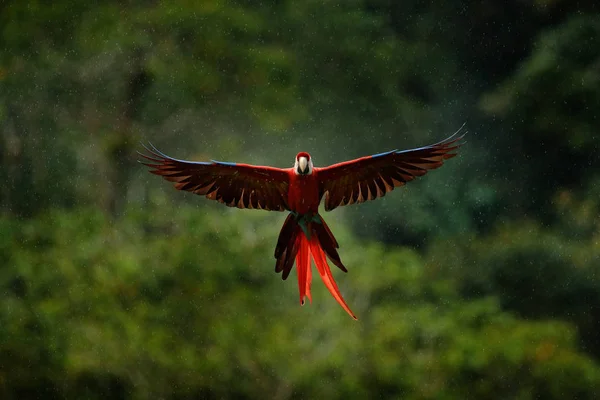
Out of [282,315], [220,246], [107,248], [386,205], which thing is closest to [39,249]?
[107,248]

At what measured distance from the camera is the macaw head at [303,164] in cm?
182

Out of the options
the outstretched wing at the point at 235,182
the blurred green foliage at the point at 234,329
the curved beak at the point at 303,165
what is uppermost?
the curved beak at the point at 303,165

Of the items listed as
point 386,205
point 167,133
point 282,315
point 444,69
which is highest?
point 444,69

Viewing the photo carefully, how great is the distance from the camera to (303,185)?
1.92 metres

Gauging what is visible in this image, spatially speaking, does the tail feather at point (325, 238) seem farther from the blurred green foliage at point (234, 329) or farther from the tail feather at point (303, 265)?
the blurred green foliage at point (234, 329)

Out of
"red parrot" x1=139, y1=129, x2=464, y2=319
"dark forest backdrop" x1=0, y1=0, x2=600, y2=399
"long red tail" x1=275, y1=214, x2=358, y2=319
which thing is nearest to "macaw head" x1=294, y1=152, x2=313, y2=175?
"red parrot" x1=139, y1=129, x2=464, y2=319

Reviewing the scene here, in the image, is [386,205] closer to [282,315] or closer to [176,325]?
[282,315]

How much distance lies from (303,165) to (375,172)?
240 mm

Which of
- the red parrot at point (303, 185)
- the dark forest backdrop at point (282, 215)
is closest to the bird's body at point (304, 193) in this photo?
the red parrot at point (303, 185)

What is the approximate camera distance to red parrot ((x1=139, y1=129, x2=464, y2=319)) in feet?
6.21

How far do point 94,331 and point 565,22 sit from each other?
3.69 meters

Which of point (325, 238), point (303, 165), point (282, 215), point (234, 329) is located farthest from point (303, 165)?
point (282, 215)

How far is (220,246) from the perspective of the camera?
4.98 meters

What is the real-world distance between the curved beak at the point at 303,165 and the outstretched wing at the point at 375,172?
0.17 ft
